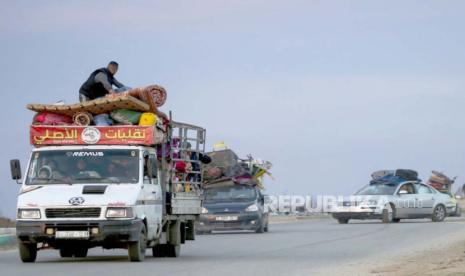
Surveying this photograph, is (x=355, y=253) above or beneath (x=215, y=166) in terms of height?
beneath

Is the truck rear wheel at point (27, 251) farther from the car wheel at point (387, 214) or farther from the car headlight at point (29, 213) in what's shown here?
the car wheel at point (387, 214)

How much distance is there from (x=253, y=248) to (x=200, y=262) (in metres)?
5.29

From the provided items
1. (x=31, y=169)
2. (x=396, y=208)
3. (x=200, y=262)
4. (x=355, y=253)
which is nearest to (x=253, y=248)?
(x=355, y=253)

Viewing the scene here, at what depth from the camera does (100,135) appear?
2158 centimetres

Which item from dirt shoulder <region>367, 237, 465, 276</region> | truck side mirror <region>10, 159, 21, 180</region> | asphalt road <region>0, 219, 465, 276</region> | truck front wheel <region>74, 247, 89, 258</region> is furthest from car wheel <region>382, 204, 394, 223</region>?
truck side mirror <region>10, 159, 21, 180</region>

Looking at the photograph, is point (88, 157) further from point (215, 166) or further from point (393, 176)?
point (393, 176)

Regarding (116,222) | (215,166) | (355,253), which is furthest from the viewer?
(215,166)

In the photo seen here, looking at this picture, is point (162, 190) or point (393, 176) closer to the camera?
point (162, 190)

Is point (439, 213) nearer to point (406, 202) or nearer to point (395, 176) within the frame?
point (406, 202)

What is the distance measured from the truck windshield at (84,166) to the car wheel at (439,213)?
26.6 m

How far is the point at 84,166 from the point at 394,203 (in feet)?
81.7

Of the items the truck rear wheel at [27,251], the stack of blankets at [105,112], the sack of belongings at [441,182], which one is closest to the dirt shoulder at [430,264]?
the stack of blankets at [105,112]

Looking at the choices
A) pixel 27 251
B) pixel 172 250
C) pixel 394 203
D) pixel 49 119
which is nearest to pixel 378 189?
pixel 394 203

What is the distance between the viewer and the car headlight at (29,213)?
67.2ft
